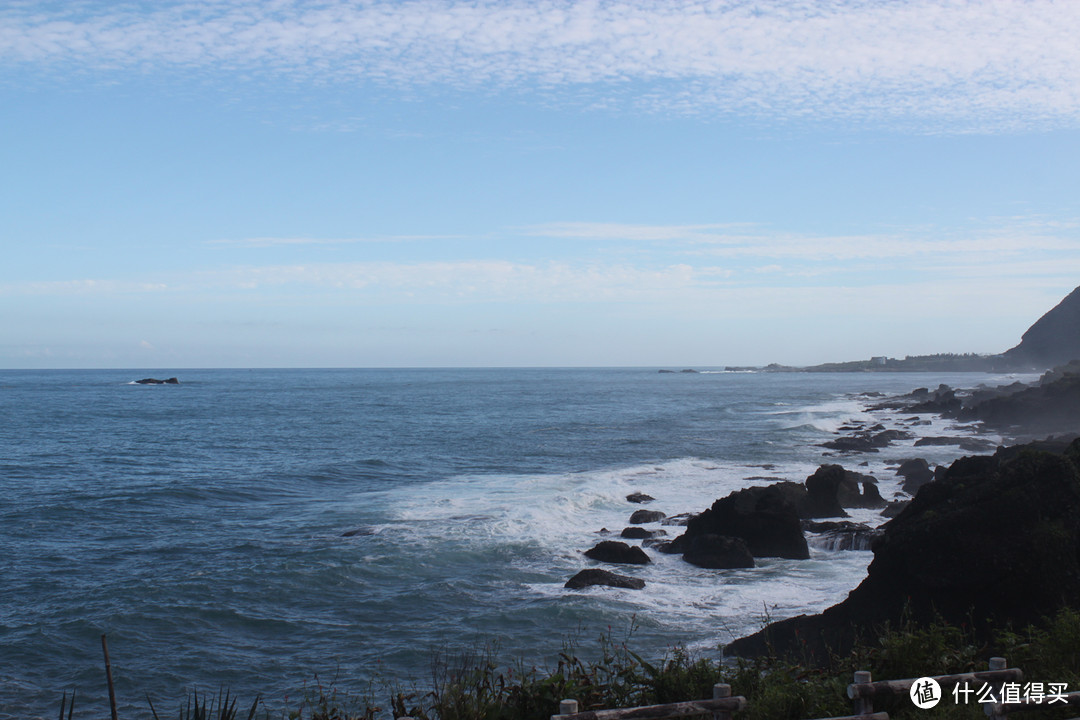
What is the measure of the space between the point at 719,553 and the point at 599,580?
368cm

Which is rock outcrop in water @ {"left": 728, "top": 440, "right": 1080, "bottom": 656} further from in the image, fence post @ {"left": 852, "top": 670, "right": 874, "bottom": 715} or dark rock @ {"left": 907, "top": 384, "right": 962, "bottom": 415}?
dark rock @ {"left": 907, "top": 384, "right": 962, "bottom": 415}

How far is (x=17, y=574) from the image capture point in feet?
63.7

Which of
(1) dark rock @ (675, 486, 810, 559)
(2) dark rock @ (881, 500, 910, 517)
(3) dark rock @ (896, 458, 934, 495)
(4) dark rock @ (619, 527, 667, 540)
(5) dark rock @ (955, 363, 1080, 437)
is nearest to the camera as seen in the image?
(1) dark rock @ (675, 486, 810, 559)

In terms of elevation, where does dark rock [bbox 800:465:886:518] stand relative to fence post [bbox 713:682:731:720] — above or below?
below

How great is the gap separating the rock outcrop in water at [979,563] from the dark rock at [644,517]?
11716 millimetres

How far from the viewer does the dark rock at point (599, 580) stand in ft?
59.2

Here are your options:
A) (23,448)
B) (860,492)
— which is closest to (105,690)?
(860,492)

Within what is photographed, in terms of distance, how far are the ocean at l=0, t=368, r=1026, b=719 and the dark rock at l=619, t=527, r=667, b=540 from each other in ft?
2.87

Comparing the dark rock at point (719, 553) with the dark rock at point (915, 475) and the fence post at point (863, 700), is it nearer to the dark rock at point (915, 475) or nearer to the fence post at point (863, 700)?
the dark rock at point (915, 475)

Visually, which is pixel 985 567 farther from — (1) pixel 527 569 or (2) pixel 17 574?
(2) pixel 17 574

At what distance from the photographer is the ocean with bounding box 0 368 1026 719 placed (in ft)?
47.1

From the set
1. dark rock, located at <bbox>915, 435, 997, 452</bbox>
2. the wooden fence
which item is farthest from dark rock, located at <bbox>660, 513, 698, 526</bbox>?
dark rock, located at <bbox>915, 435, 997, 452</bbox>

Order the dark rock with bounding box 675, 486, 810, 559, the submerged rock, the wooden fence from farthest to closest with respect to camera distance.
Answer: the submerged rock < the dark rock with bounding box 675, 486, 810, 559 < the wooden fence

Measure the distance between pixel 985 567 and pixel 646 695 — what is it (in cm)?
679
